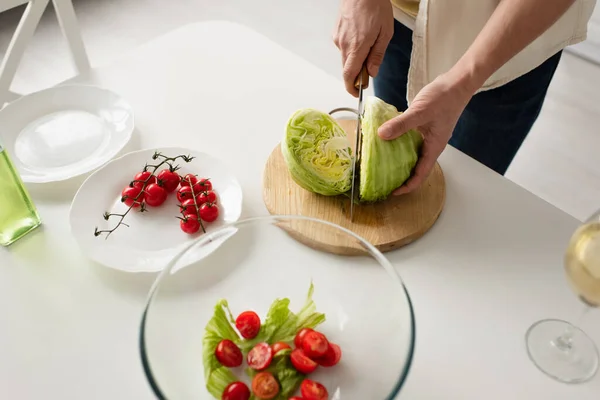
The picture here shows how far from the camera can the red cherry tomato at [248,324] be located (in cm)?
75

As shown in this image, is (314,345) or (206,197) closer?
(314,345)

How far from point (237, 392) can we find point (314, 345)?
0.36 feet

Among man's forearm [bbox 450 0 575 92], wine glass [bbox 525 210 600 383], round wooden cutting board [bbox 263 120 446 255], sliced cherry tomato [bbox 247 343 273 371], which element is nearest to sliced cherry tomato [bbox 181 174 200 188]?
round wooden cutting board [bbox 263 120 446 255]

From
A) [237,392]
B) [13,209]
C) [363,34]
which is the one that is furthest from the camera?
[363,34]

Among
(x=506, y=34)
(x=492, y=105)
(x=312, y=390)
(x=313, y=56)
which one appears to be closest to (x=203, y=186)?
(x=312, y=390)

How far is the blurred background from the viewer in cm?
211

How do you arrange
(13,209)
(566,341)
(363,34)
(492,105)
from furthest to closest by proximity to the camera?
(492,105) < (363,34) < (13,209) < (566,341)

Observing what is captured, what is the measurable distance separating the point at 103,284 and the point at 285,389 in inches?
13.3

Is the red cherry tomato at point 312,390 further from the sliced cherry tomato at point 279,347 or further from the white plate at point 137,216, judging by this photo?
the white plate at point 137,216

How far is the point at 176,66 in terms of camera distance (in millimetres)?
1293

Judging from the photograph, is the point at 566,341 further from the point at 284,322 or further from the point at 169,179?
the point at 169,179

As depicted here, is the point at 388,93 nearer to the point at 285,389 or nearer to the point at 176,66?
the point at 176,66

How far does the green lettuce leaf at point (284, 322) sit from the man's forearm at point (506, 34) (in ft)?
1.47

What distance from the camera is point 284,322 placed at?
769 millimetres
